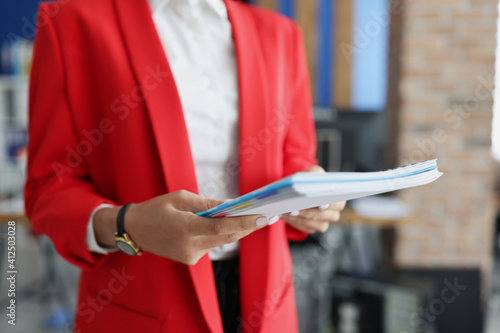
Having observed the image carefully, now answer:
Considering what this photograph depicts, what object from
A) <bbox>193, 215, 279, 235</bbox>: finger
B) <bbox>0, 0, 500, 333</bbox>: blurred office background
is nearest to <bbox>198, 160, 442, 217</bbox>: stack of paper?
<bbox>193, 215, 279, 235</bbox>: finger

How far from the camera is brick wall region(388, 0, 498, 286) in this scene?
98.3 inches

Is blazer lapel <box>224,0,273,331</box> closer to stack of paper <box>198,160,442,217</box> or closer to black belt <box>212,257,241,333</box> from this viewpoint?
black belt <box>212,257,241,333</box>

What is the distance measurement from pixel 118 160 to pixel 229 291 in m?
0.35

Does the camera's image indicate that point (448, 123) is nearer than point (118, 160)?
No

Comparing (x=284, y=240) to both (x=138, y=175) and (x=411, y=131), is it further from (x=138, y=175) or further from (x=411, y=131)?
(x=411, y=131)

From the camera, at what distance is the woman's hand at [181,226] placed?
0.49 metres

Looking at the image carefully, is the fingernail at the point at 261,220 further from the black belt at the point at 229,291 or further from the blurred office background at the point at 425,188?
the blurred office background at the point at 425,188

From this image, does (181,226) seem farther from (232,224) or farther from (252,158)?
(252,158)

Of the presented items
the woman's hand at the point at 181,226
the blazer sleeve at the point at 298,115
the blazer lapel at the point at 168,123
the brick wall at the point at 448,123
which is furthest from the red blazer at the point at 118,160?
the brick wall at the point at 448,123

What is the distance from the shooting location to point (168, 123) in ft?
2.22

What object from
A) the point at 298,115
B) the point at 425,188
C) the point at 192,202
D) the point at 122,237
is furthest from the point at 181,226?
the point at 425,188

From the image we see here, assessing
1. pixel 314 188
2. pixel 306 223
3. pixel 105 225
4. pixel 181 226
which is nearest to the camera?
pixel 314 188

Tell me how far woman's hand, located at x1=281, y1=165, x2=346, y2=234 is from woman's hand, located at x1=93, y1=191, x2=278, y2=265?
19 cm

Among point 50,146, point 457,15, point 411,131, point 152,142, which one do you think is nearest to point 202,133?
point 152,142
